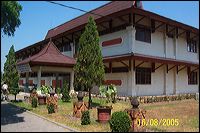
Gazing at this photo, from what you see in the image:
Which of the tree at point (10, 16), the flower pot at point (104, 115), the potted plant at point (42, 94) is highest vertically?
the tree at point (10, 16)

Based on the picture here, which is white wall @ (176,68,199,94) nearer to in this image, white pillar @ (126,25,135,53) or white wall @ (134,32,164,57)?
white wall @ (134,32,164,57)

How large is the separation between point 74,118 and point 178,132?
5.62m

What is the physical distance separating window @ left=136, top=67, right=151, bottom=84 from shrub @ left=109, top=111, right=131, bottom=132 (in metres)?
14.4

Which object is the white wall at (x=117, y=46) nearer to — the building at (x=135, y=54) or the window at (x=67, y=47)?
the building at (x=135, y=54)

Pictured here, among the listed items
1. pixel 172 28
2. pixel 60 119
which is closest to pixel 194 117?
pixel 60 119

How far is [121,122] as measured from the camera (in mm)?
→ 10180

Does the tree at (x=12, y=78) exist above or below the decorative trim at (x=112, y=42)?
below

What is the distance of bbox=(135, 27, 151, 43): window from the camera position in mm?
24737

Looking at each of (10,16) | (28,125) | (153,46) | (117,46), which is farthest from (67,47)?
(28,125)

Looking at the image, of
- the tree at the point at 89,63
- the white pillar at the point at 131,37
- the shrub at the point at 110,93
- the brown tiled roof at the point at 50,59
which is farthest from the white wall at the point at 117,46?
the tree at the point at 89,63

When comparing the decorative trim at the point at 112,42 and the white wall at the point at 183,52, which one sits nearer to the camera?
the decorative trim at the point at 112,42

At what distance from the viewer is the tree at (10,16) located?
41.1 feet

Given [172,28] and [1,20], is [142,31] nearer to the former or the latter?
[172,28]

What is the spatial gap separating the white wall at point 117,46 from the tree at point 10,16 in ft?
40.3
